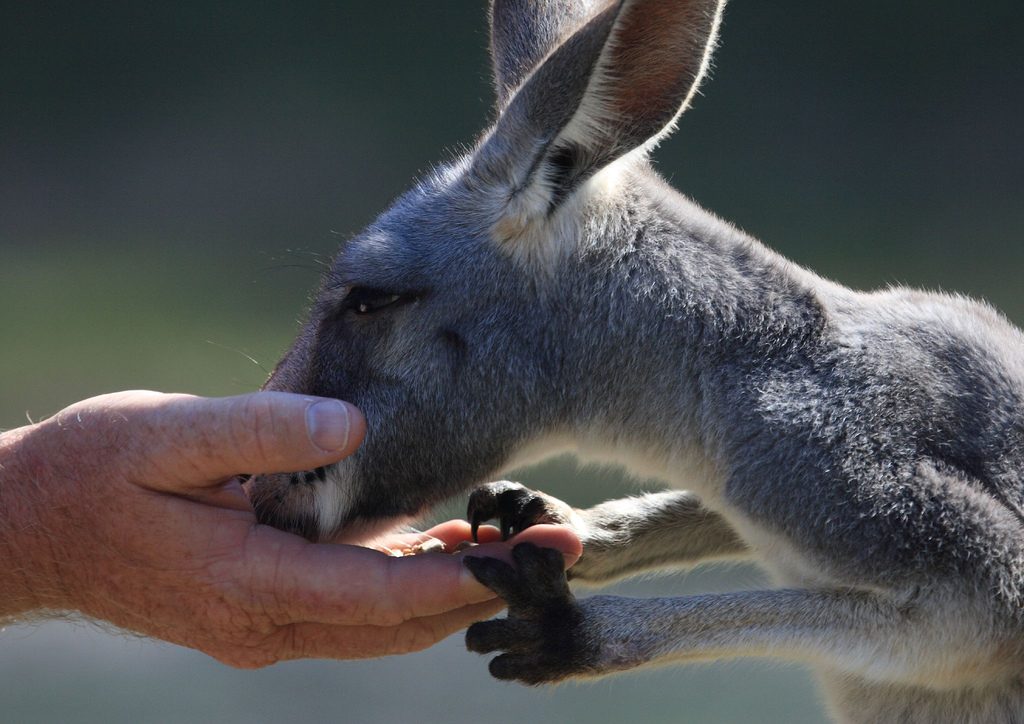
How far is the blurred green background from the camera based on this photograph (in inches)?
186

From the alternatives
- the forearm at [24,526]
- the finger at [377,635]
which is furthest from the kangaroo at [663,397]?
the forearm at [24,526]

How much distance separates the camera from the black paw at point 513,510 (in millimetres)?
2398

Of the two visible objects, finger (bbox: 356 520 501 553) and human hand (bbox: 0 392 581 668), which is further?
finger (bbox: 356 520 501 553)

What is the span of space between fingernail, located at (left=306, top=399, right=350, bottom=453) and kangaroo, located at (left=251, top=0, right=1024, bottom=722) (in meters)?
0.12

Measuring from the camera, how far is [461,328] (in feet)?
7.04

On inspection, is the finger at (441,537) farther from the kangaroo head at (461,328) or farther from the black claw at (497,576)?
the black claw at (497,576)

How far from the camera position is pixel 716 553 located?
2.52 m

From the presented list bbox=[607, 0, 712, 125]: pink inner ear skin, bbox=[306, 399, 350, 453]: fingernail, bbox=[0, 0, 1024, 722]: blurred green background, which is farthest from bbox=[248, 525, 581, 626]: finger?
bbox=[0, 0, 1024, 722]: blurred green background

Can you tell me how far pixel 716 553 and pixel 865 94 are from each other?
528 cm

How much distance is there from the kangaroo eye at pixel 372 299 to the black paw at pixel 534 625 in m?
0.46

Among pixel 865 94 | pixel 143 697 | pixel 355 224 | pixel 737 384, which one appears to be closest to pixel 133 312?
pixel 355 224

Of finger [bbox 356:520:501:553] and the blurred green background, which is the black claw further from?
the blurred green background

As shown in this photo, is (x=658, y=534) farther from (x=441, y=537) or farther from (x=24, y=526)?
(x=24, y=526)

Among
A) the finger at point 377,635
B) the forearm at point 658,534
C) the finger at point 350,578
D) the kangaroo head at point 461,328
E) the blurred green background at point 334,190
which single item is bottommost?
the finger at point 377,635
